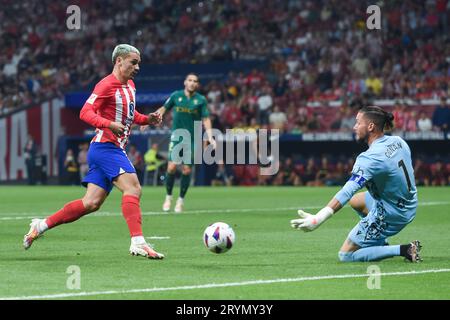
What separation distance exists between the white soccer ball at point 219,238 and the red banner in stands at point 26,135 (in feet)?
94.5

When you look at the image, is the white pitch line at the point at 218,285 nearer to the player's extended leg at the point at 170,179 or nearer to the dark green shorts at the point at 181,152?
the dark green shorts at the point at 181,152

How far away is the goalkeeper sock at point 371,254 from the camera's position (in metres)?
10.1

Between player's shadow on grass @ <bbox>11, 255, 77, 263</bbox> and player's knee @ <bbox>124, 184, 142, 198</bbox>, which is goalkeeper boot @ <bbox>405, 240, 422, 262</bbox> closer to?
player's knee @ <bbox>124, 184, 142, 198</bbox>

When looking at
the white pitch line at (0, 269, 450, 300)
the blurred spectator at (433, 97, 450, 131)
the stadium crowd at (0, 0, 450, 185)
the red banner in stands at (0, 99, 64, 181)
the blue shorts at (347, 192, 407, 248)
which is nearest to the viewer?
the white pitch line at (0, 269, 450, 300)

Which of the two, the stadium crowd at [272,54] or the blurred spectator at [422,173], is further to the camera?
the stadium crowd at [272,54]

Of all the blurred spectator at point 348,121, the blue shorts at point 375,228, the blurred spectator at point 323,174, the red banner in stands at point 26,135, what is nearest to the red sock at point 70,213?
the blue shorts at point 375,228

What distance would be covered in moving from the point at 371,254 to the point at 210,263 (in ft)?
5.22

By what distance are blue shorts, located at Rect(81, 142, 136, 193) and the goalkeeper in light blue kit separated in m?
2.49

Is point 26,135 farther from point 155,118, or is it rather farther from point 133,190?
point 133,190

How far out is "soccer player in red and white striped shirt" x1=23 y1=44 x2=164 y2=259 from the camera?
10.8 metres

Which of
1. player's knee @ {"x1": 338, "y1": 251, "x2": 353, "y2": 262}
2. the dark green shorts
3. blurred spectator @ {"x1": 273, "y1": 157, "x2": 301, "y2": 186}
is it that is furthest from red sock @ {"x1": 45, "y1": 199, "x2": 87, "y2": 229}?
blurred spectator @ {"x1": 273, "y1": 157, "x2": 301, "y2": 186}

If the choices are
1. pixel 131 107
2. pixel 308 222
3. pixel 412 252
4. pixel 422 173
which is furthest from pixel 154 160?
pixel 308 222
